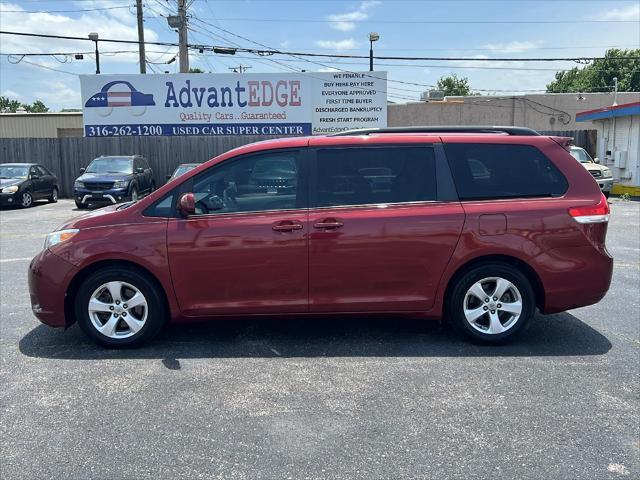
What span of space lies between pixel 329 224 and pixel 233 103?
19.2 meters

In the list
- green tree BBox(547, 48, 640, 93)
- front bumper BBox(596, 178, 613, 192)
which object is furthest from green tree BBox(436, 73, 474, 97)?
front bumper BBox(596, 178, 613, 192)

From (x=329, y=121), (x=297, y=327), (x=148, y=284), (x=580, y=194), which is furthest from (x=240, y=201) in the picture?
(x=329, y=121)

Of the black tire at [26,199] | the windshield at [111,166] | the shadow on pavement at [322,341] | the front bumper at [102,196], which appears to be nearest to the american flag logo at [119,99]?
the windshield at [111,166]

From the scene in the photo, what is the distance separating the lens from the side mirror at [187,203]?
457 centimetres

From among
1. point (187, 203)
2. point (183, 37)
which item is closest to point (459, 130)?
point (187, 203)

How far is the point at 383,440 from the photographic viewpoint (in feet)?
10.9

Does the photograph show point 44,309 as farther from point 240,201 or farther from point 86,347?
point 240,201

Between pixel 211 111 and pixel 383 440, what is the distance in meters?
21.1

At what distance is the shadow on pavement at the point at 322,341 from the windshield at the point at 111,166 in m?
13.5

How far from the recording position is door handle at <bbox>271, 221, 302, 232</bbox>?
4.63 metres

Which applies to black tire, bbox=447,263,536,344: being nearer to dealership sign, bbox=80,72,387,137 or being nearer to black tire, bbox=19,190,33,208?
black tire, bbox=19,190,33,208

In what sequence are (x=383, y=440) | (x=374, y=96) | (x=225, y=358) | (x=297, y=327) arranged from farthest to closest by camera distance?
(x=374, y=96) → (x=297, y=327) → (x=225, y=358) → (x=383, y=440)

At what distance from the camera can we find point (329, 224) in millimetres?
4641

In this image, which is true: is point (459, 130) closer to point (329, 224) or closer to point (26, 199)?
point (329, 224)
